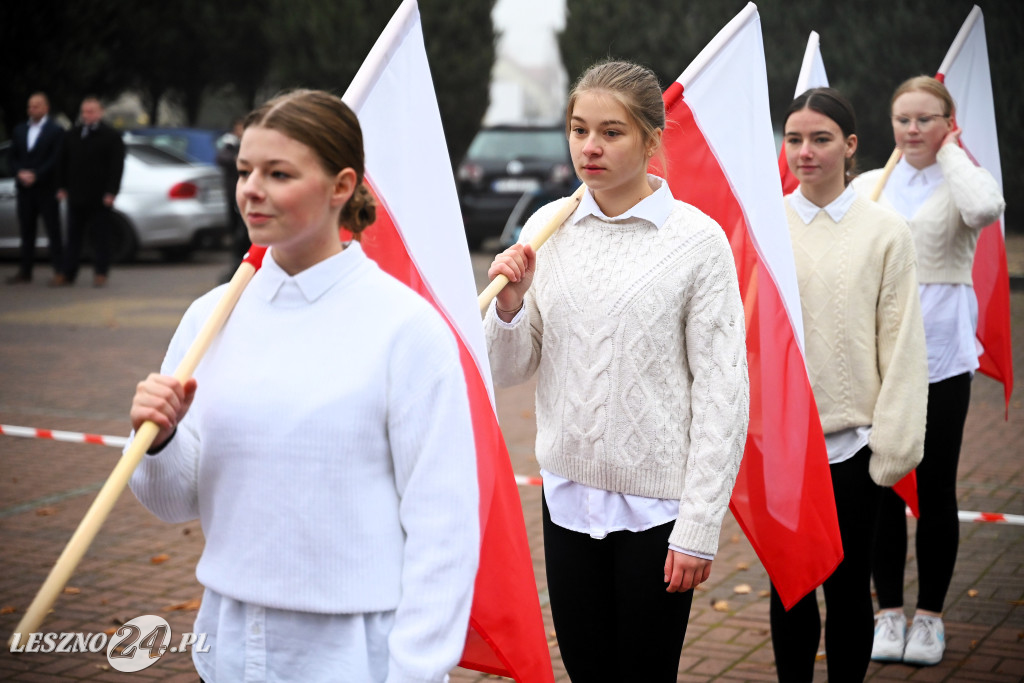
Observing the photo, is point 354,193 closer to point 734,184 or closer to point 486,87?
point 734,184

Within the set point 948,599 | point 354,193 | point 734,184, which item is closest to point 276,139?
point 354,193

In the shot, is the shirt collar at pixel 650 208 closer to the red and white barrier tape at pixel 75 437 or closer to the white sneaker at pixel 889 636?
the white sneaker at pixel 889 636

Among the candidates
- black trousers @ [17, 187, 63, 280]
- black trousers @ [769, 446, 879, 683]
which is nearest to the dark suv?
black trousers @ [17, 187, 63, 280]

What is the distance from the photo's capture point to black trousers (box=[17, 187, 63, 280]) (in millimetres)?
15583

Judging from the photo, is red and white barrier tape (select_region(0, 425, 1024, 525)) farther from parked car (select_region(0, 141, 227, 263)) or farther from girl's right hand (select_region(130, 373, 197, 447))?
parked car (select_region(0, 141, 227, 263))

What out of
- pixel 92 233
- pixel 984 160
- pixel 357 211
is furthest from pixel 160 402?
pixel 92 233

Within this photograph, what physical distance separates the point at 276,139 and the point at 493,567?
117 cm

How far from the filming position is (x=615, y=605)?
317cm

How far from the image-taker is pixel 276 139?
2.18 metres

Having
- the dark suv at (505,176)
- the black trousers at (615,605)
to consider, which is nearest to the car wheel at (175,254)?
the dark suv at (505,176)

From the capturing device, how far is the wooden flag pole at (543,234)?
3.07 m

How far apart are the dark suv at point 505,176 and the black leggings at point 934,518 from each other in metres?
13.6

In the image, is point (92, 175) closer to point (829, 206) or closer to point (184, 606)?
point (184, 606)

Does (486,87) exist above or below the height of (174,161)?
above
